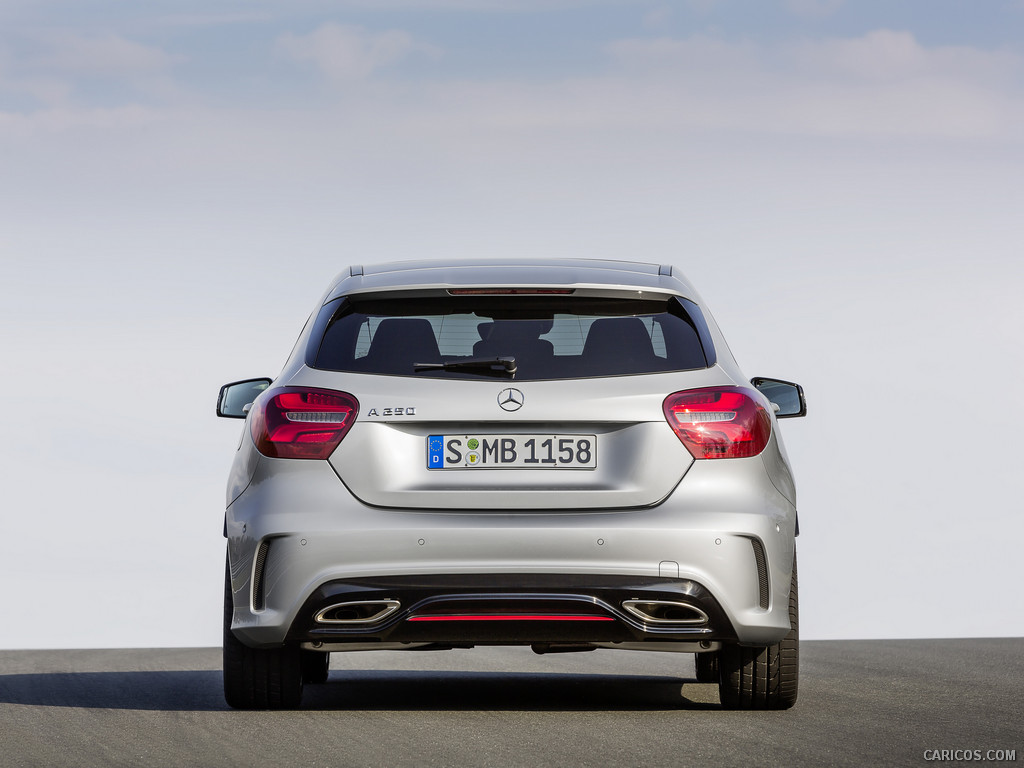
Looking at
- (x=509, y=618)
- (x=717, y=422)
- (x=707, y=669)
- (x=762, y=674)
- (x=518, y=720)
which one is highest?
(x=717, y=422)

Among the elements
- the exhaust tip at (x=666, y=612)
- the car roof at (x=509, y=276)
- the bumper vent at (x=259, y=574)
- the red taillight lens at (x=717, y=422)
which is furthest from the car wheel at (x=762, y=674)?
the bumper vent at (x=259, y=574)

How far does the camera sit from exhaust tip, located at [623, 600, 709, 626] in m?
6.29

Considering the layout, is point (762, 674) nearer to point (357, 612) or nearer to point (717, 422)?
point (717, 422)

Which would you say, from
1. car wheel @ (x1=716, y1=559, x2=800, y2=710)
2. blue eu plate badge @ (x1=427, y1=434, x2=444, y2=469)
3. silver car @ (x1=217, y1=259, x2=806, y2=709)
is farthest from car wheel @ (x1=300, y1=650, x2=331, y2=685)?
blue eu plate badge @ (x1=427, y1=434, x2=444, y2=469)

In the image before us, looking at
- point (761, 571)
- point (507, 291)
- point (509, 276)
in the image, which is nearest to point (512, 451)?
point (507, 291)

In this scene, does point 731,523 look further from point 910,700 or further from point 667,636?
point 910,700

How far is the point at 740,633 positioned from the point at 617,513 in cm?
71

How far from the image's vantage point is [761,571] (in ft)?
21.2

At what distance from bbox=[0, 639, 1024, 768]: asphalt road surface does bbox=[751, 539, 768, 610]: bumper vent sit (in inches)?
19.9

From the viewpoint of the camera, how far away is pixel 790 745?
597 centimetres

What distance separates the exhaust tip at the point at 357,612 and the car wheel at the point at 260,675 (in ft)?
1.58

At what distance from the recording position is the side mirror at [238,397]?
24.7 feet

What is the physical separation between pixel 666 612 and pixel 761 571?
1.42 feet

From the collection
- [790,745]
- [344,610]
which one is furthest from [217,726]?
[790,745]
